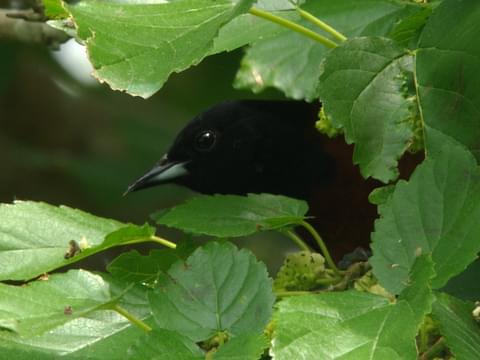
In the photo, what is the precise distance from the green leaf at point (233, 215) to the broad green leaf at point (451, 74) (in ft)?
1.04

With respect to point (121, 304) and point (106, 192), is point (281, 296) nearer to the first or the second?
point (121, 304)

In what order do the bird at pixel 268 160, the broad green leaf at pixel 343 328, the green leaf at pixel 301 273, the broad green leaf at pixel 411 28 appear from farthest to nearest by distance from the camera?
the bird at pixel 268 160 < the green leaf at pixel 301 273 < the broad green leaf at pixel 411 28 < the broad green leaf at pixel 343 328

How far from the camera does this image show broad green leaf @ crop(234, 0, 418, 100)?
Answer: 2.51 meters

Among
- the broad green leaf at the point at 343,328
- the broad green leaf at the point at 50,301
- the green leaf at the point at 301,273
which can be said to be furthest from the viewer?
the green leaf at the point at 301,273

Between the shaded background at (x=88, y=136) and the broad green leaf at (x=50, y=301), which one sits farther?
the shaded background at (x=88, y=136)

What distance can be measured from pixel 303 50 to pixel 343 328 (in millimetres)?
1276

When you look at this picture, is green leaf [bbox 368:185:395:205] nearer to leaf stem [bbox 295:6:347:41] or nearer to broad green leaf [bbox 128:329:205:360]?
leaf stem [bbox 295:6:347:41]

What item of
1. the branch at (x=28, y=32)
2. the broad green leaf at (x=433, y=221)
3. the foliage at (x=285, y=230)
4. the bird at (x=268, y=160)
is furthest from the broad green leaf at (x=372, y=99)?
the branch at (x=28, y=32)

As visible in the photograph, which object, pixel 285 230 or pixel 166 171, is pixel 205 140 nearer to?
pixel 166 171

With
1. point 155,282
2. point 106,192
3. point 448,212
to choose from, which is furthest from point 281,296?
point 106,192

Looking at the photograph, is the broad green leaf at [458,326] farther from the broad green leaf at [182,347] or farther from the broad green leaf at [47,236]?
the broad green leaf at [47,236]

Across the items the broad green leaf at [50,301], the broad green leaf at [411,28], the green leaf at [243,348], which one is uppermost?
the broad green leaf at [411,28]

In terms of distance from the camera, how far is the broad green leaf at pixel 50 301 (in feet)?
6.25

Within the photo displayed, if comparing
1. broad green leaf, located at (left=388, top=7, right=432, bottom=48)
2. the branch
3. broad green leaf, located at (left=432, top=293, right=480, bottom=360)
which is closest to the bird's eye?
the branch
